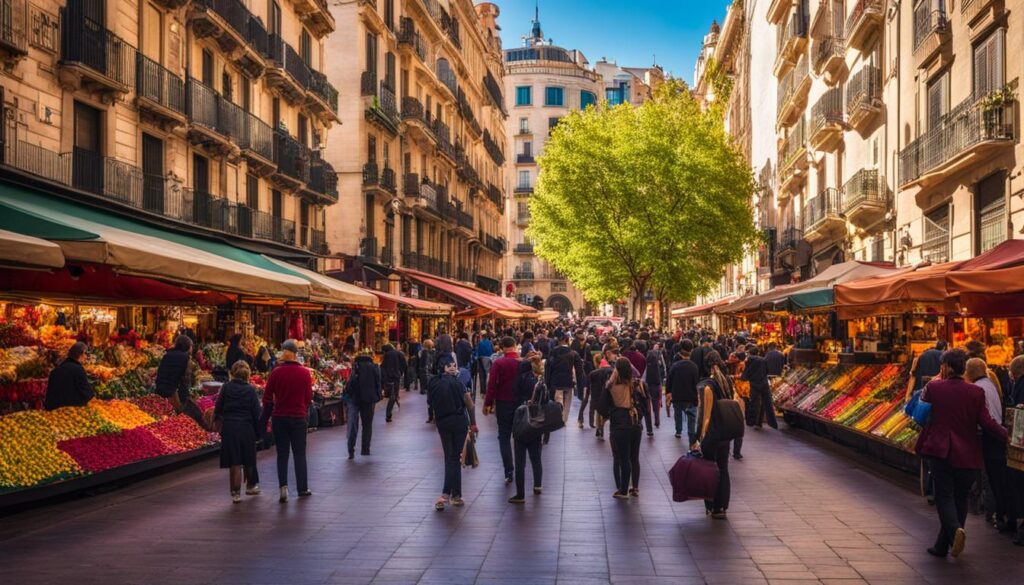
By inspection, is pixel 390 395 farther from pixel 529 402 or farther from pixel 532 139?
pixel 532 139

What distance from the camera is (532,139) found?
85.5m

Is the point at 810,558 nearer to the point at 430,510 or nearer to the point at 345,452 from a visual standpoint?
the point at 430,510

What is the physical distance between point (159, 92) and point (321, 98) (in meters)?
10.2

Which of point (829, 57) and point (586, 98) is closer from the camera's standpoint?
point (829, 57)

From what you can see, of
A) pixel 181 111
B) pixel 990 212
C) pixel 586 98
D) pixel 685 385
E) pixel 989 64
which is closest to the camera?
pixel 685 385

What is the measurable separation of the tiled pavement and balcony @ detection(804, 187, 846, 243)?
19359 millimetres

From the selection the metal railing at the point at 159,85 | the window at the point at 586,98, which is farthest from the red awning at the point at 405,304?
the window at the point at 586,98

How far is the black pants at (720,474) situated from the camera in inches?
378

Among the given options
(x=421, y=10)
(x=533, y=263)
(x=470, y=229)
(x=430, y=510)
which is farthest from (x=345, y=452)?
(x=533, y=263)

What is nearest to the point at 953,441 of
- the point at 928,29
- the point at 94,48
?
the point at 94,48

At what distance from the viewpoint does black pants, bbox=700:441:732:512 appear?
378 inches

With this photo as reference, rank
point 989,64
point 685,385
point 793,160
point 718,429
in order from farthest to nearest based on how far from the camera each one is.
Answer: point 793,160 → point 989,64 → point 685,385 → point 718,429

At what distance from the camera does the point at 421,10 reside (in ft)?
136

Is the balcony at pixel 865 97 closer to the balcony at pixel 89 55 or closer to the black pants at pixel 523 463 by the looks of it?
the balcony at pixel 89 55
